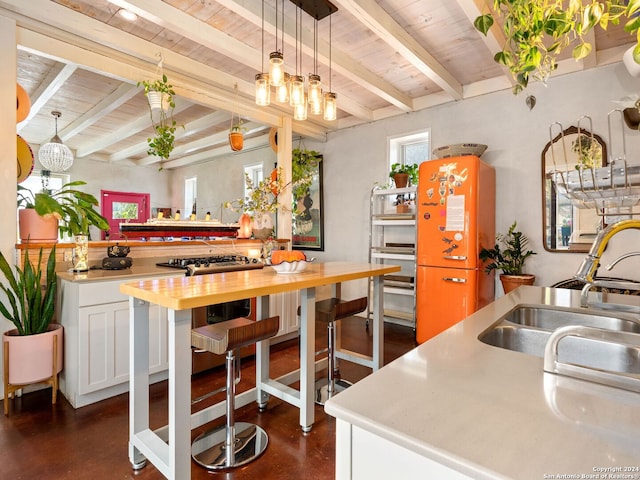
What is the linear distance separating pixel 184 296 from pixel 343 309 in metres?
1.26

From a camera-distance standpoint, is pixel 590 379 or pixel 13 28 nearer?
pixel 590 379

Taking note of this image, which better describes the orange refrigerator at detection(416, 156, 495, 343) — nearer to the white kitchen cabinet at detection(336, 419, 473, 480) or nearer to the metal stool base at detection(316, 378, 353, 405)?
the metal stool base at detection(316, 378, 353, 405)

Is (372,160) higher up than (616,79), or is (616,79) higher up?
(616,79)

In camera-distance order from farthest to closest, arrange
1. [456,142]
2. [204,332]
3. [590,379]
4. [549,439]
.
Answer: [456,142], [204,332], [590,379], [549,439]

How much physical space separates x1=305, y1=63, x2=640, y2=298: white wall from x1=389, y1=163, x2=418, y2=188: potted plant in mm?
300

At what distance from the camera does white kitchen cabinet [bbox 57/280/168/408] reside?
2260mm

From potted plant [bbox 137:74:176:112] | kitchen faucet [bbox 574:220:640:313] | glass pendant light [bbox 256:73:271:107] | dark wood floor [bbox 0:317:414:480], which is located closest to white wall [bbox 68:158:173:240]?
potted plant [bbox 137:74:176:112]

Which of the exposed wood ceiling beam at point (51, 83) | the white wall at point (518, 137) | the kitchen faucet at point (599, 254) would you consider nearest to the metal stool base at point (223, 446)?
the kitchen faucet at point (599, 254)

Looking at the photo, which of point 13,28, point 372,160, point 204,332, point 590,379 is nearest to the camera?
point 590,379

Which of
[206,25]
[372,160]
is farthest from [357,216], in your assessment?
[206,25]

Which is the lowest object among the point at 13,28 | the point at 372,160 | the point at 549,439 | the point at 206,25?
the point at 549,439

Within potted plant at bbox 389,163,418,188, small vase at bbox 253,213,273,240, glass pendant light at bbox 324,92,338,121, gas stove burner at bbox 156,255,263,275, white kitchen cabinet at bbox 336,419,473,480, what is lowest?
white kitchen cabinet at bbox 336,419,473,480

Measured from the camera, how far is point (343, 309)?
2428mm

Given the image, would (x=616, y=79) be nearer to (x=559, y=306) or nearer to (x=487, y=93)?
(x=487, y=93)
